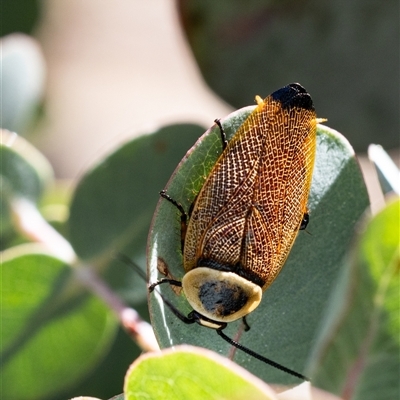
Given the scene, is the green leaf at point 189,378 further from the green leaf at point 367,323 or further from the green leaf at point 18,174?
the green leaf at point 18,174

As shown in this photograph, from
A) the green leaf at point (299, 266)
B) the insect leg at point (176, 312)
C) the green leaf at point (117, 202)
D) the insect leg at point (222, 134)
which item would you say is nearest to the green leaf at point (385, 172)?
the green leaf at point (299, 266)

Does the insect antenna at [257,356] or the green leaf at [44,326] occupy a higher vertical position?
the insect antenna at [257,356]

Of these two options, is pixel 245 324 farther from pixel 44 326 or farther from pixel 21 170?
pixel 21 170

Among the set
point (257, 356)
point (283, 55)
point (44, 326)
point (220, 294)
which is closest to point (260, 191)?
point (220, 294)

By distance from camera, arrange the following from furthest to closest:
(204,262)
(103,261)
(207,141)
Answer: (103,261)
(204,262)
(207,141)

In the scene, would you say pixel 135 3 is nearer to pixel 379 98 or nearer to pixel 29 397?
pixel 379 98

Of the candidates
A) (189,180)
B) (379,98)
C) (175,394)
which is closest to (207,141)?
(189,180)

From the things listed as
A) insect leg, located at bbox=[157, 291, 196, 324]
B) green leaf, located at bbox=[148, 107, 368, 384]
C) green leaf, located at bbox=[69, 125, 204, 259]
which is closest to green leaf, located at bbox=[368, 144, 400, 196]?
green leaf, located at bbox=[148, 107, 368, 384]
